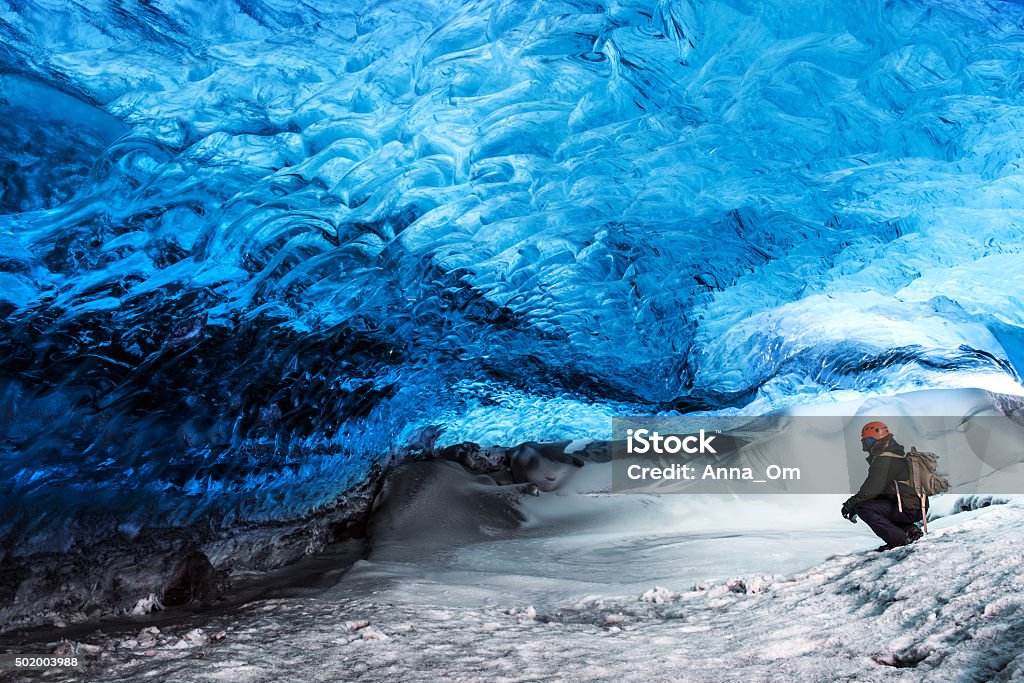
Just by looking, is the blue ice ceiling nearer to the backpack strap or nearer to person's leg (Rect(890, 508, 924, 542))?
the backpack strap

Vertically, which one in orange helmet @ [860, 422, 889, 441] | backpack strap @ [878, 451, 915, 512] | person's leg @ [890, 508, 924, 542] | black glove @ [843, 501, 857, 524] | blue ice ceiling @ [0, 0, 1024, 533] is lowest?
person's leg @ [890, 508, 924, 542]

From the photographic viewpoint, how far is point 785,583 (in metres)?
6.11

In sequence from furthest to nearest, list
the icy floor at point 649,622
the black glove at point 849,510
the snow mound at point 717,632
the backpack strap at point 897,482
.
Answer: the black glove at point 849,510
the backpack strap at point 897,482
the icy floor at point 649,622
the snow mound at point 717,632

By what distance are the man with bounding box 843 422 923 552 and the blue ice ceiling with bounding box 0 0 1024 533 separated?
7.74 ft

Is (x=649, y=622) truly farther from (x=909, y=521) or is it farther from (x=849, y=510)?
(x=909, y=521)

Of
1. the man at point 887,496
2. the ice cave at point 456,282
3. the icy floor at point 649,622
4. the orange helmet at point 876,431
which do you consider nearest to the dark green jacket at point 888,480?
the man at point 887,496

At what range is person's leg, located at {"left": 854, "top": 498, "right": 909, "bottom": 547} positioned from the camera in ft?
20.0

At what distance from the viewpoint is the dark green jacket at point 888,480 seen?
585 cm

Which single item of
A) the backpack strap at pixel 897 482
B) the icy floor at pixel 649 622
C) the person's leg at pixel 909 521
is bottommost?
the icy floor at pixel 649 622

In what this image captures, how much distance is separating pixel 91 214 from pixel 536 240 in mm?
3967

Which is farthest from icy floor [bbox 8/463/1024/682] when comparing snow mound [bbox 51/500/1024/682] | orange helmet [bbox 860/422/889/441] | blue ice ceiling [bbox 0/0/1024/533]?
blue ice ceiling [bbox 0/0/1024/533]

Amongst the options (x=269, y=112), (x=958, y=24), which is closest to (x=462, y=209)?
(x=269, y=112)

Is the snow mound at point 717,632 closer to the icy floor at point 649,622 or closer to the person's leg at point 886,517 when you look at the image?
the icy floor at point 649,622

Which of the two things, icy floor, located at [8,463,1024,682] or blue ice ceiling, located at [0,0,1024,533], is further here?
blue ice ceiling, located at [0,0,1024,533]
